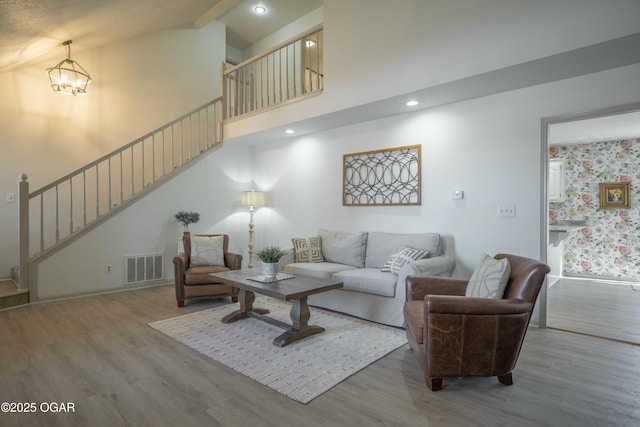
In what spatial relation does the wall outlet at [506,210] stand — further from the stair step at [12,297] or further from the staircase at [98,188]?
the stair step at [12,297]

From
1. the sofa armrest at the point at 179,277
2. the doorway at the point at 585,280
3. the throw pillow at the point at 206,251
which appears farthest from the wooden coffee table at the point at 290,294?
the doorway at the point at 585,280

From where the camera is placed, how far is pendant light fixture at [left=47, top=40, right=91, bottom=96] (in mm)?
5039

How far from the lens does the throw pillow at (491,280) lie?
7.80 ft

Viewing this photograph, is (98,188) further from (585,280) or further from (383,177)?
(585,280)

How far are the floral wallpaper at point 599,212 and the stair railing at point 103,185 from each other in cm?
647

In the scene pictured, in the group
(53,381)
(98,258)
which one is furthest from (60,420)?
(98,258)

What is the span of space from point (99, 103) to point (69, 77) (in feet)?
1.67

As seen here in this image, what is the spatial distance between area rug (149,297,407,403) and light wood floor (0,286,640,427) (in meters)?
0.10

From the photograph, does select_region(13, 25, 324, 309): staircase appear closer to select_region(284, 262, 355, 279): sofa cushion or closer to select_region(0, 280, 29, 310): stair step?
select_region(0, 280, 29, 310): stair step

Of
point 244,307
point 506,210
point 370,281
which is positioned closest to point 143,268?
point 244,307

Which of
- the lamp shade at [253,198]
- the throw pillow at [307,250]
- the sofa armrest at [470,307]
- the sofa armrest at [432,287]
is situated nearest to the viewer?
the sofa armrest at [470,307]

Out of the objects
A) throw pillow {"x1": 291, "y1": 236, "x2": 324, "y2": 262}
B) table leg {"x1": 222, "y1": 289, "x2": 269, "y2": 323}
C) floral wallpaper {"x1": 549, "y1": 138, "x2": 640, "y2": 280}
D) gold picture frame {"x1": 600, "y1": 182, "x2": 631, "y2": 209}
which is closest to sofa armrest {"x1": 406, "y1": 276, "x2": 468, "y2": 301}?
table leg {"x1": 222, "y1": 289, "x2": 269, "y2": 323}

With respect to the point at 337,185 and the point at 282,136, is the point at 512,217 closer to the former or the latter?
the point at 337,185

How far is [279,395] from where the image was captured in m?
2.17
